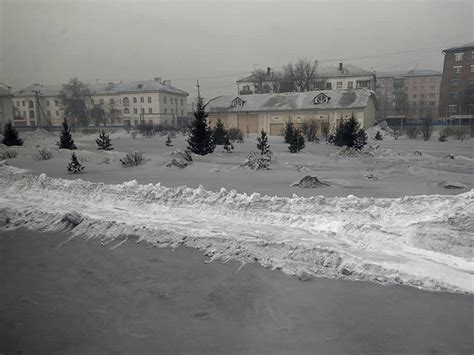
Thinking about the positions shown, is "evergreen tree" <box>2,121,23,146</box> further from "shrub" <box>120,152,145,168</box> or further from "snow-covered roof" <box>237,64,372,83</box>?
"snow-covered roof" <box>237,64,372,83</box>

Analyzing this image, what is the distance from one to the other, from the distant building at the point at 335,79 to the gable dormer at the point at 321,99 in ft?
72.2

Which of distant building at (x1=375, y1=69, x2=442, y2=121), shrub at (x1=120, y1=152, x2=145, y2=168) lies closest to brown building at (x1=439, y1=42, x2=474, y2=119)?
distant building at (x1=375, y1=69, x2=442, y2=121)

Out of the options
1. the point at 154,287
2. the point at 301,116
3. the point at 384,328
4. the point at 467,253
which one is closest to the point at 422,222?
the point at 467,253

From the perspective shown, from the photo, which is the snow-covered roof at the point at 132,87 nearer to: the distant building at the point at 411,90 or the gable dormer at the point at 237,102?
the gable dormer at the point at 237,102

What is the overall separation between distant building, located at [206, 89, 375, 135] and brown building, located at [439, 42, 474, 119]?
16.2 meters

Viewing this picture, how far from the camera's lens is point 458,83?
4903cm

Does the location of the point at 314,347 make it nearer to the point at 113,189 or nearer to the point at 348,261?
the point at 348,261

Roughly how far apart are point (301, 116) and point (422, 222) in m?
34.7

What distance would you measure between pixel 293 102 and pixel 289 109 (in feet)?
6.40

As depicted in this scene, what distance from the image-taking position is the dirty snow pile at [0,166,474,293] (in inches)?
185

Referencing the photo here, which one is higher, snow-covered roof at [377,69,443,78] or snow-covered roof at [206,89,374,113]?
snow-covered roof at [377,69,443,78]

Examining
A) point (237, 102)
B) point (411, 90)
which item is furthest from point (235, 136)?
point (411, 90)

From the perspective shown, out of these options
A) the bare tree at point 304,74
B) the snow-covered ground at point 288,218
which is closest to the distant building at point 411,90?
the bare tree at point 304,74

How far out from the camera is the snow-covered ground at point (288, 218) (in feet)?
15.8
